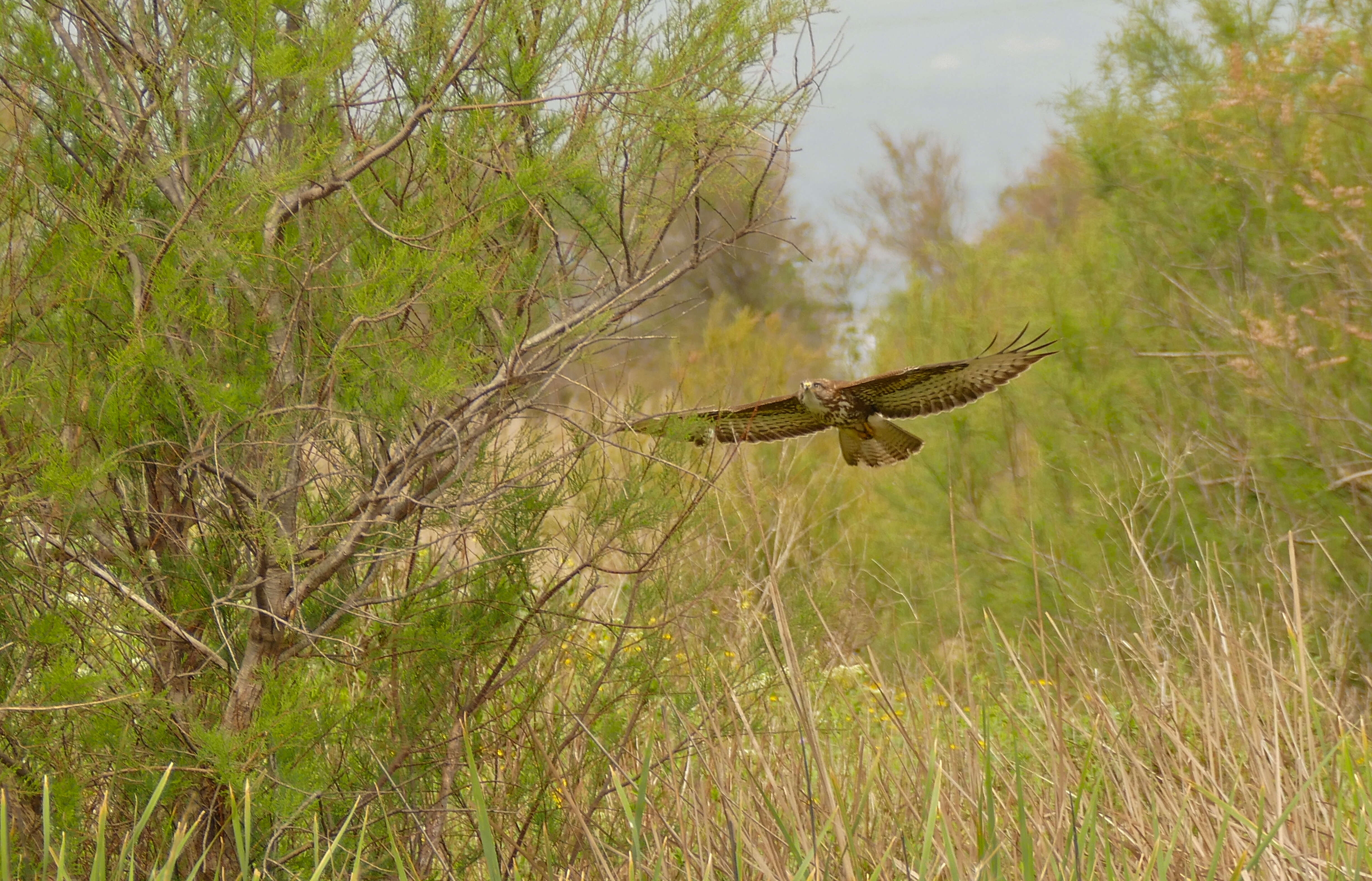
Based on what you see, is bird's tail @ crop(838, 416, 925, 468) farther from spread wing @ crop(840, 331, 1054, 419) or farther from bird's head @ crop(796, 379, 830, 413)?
bird's head @ crop(796, 379, 830, 413)

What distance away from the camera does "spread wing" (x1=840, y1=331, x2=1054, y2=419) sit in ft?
11.7

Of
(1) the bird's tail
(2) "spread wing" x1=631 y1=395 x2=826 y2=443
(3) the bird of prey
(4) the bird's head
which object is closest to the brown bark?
(2) "spread wing" x1=631 y1=395 x2=826 y2=443

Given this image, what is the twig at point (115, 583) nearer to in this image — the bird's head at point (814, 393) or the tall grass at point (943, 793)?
the tall grass at point (943, 793)

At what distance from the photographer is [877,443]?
412 centimetres

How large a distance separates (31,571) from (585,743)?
150 centimetres

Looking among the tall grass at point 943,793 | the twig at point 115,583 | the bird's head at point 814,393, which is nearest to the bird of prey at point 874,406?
the bird's head at point 814,393

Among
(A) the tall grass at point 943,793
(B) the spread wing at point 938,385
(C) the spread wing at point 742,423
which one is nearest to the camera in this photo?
(A) the tall grass at point 943,793

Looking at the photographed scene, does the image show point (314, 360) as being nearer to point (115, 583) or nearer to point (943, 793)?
point (115, 583)

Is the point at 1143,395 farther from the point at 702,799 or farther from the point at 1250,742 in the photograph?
the point at 702,799

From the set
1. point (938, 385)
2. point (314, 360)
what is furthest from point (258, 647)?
point (938, 385)

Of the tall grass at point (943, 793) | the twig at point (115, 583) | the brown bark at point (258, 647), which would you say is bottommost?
the tall grass at point (943, 793)

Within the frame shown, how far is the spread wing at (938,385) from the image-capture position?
3572 mm

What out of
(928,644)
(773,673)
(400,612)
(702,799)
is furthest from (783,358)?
(702,799)

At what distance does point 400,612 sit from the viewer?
119 inches
